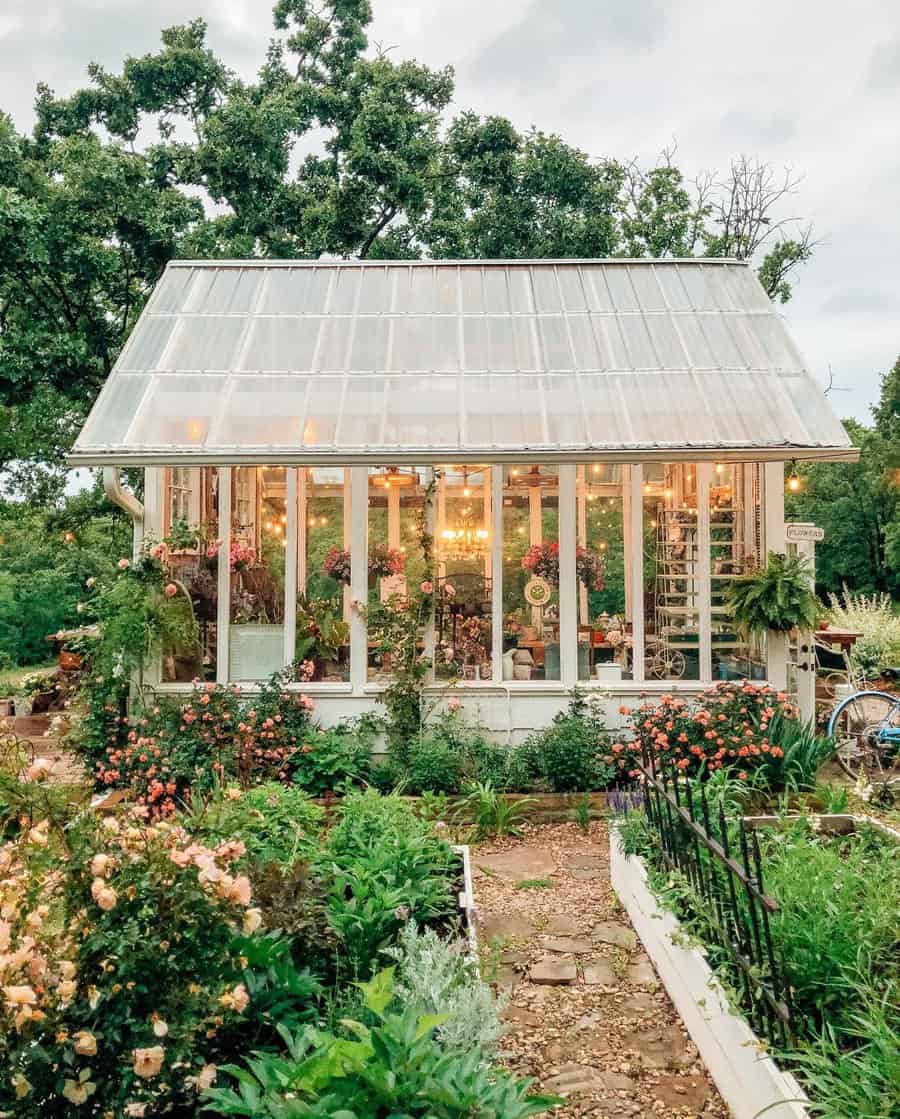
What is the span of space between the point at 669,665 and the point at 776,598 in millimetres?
1133

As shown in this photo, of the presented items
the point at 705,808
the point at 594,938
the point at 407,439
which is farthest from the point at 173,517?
the point at 705,808

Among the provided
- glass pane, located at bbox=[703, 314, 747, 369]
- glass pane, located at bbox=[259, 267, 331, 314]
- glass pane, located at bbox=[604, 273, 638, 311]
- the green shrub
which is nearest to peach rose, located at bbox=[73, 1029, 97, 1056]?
the green shrub

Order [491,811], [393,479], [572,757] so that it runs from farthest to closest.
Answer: [393,479] → [572,757] → [491,811]

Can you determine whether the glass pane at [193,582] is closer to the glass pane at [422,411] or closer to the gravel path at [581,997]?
the glass pane at [422,411]

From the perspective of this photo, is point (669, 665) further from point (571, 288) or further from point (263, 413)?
point (571, 288)

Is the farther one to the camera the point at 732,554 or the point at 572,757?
the point at 732,554

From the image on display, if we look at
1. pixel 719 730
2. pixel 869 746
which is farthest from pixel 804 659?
pixel 719 730

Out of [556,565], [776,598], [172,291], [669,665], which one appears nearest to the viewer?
[776,598]

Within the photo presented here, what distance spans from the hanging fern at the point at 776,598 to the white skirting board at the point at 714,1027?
3268 mm

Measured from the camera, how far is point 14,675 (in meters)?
15.8

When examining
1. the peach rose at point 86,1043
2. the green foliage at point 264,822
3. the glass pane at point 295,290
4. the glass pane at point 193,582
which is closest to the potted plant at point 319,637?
the glass pane at point 193,582

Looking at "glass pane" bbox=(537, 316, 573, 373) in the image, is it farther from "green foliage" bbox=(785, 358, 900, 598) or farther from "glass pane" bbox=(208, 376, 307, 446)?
"green foliage" bbox=(785, 358, 900, 598)

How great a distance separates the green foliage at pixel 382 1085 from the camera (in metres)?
2.11

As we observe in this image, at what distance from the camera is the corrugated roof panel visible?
7.11 meters
